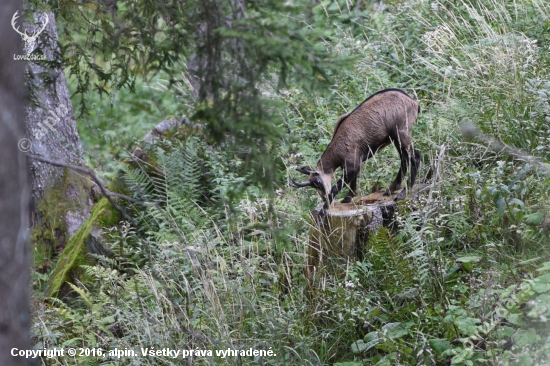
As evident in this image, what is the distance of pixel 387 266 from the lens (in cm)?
504

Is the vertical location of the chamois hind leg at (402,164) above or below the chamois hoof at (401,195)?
above

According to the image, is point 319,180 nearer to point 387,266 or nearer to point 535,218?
point 387,266

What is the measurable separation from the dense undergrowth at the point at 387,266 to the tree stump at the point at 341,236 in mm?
141

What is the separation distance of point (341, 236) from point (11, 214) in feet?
10.3

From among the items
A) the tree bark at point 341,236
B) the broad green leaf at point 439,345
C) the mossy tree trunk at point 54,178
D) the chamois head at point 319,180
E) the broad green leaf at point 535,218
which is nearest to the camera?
the broad green leaf at point 439,345

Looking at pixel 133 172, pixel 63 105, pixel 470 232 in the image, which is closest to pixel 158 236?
pixel 133 172

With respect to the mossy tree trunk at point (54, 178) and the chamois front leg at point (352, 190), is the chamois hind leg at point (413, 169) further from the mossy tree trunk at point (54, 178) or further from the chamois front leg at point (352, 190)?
the mossy tree trunk at point (54, 178)

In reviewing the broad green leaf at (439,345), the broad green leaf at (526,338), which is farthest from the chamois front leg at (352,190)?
the broad green leaf at (526,338)

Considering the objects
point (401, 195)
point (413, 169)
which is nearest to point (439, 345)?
point (401, 195)

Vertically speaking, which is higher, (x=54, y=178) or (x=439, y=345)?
(x=54, y=178)

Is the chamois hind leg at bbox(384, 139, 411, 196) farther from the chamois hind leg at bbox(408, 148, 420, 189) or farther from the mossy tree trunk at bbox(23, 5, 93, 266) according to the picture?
the mossy tree trunk at bbox(23, 5, 93, 266)

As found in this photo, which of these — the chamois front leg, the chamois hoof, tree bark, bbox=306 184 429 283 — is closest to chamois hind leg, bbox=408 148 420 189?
the chamois hoof

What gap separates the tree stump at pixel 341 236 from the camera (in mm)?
5332

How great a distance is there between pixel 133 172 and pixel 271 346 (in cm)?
361
